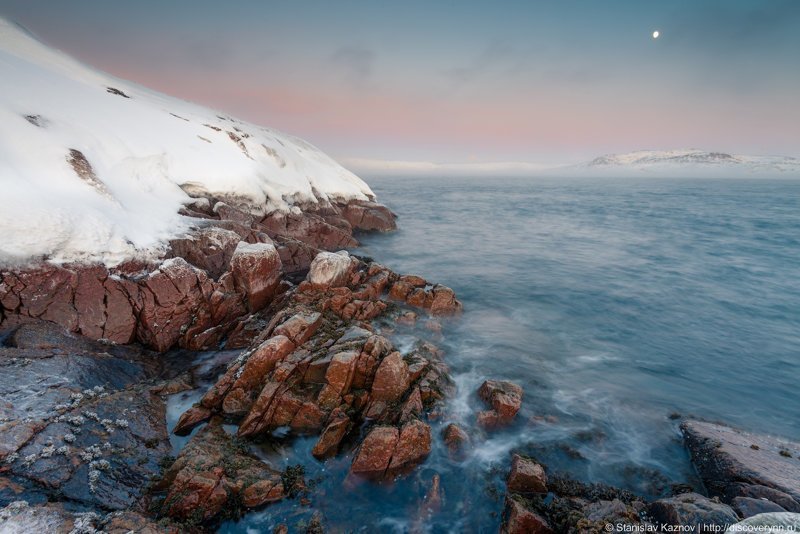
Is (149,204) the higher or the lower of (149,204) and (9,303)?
the higher

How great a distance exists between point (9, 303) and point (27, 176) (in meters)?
6.07

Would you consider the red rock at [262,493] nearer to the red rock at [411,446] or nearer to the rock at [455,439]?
the red rock at [411,446]

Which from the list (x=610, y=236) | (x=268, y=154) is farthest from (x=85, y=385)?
(x=610, y=236)

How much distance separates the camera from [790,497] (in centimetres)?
737

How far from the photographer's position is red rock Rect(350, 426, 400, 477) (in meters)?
8.69

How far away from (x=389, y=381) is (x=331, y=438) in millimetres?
2313

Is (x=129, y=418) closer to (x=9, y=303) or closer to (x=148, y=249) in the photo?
(x=9, y=303)

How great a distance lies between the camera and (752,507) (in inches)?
280

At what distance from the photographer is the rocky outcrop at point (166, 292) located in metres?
11.5

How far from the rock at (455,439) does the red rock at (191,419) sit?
697 cm

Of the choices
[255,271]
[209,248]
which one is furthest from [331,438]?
[209,248]

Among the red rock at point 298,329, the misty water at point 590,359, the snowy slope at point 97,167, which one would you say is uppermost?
the snowy slope at point 97,167

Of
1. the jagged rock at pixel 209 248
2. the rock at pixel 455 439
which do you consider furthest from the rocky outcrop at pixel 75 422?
the rock at pixel 455 439

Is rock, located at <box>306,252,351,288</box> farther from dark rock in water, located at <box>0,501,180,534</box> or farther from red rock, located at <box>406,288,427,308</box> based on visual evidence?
dark rock in water, located at <box>0,501,180,534</box>
